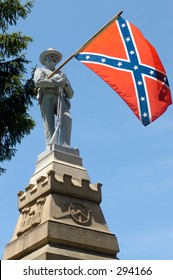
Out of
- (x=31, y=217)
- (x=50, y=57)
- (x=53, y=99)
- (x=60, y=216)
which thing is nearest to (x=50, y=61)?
(x=50, y=57)

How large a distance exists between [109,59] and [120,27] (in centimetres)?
98

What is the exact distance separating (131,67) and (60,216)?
366 cm

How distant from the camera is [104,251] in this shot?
44.1 ft

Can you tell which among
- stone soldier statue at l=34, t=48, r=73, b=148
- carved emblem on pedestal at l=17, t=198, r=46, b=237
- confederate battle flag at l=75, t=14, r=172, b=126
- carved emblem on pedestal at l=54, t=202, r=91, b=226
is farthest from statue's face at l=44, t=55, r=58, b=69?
carved emblem on pedestal at l=54, t=202, r=91, b=226

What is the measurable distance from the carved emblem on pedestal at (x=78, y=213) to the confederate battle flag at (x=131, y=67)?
228 centimetres

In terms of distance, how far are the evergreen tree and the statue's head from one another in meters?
1.65

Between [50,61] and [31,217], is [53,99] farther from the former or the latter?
[31,217]

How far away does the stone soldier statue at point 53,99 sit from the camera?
48.5ft

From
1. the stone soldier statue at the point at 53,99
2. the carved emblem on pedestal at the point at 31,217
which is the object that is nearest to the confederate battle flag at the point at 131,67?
the stone soldier statue at the point at 53,99

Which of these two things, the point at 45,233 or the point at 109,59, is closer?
the point at 45,233

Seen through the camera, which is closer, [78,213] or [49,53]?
[78,213]

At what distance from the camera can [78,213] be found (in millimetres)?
13523
